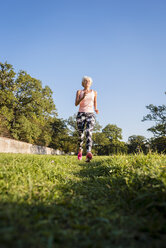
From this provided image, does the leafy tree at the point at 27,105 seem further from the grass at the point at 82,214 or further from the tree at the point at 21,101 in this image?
the grass at the point at 82,214

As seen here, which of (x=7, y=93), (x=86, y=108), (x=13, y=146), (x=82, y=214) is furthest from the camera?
(x=7, y=93)

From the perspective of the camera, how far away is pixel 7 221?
1.45m

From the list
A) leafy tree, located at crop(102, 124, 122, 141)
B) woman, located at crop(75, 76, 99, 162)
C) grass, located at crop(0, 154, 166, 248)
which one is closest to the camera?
grass, located at crop(0, 154, 166, 248)

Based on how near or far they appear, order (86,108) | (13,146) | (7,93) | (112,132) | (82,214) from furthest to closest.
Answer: (112,132) < (7,93) < (13,146) < (86,108) < (82,214)

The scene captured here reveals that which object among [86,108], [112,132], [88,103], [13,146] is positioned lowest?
[13,146]

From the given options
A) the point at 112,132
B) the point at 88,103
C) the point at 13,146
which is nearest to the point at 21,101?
the point at 13,146

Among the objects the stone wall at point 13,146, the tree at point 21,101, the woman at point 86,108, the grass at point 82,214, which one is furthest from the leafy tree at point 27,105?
the grass at point 82,214

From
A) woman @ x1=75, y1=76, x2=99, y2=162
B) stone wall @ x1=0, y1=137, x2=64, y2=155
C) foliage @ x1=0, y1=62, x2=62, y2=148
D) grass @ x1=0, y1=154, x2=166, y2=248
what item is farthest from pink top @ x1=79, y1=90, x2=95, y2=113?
foliage @ x1=0, y1=62, x2=62, y2=148

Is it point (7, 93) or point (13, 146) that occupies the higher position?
point (7, 93)

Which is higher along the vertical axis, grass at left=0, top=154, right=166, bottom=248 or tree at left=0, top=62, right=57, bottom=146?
tree at left=0, top=62, right=57, bottom=146

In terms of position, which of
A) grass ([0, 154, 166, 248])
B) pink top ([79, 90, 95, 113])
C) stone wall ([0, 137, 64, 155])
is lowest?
grass ([0, 154, 166, 248])

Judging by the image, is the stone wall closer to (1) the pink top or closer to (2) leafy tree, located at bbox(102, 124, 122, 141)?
(1) the pink top

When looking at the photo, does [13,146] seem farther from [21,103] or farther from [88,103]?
[88,103]

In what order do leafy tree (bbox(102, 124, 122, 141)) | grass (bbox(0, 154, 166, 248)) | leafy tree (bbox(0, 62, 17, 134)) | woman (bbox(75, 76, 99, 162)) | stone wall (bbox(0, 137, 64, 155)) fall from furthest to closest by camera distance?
leafy tree (bbox(102, 124, 122, 141))
leafy tree (bbox(0, 62, 17, 134))
stone wall (bbox(0, 137, 64, 155))
woman (bbox(75, 76, 99, 162))
grass (bbox(0, 154, 166, 248))
